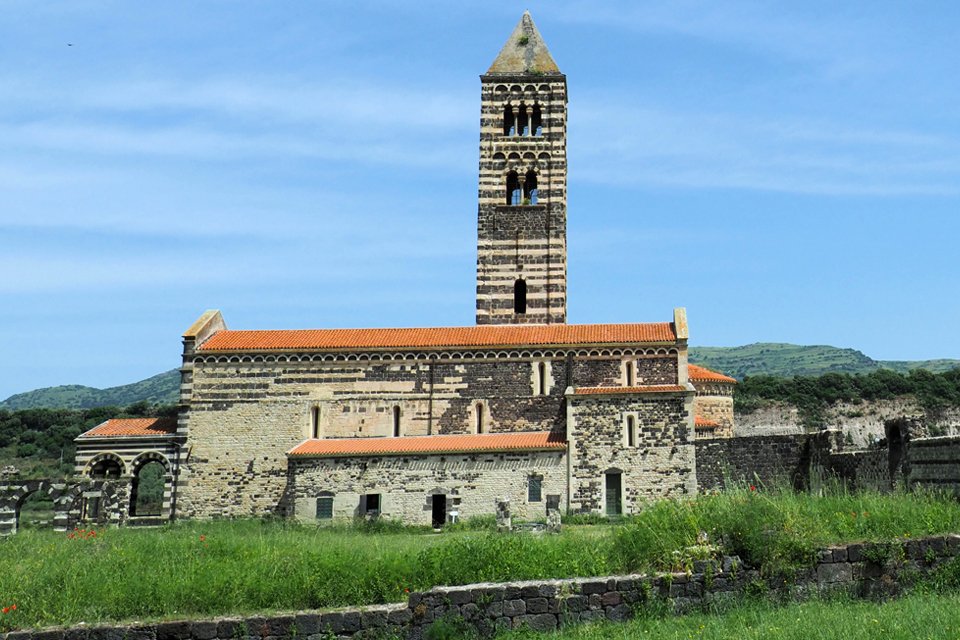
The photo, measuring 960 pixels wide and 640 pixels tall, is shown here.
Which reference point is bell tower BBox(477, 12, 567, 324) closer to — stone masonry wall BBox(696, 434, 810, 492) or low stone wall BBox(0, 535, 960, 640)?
stone masonry wall BBox(696, 434, 810, 492)

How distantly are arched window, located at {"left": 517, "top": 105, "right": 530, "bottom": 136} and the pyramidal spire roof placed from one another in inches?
77.2

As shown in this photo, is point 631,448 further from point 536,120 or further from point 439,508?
point 536,120

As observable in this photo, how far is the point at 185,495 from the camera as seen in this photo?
3406 cm

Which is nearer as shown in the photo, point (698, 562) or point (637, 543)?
point (698, 562)

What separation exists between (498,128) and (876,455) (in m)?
24.2

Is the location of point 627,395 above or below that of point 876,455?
above

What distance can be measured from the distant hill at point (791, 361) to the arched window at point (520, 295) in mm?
123196

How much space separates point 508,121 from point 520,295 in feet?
28.4

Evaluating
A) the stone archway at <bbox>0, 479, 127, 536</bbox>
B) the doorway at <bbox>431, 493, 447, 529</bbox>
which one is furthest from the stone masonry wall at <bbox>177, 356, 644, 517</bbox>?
the doorway at <bbox>431, 493, 447, 529</bbox>

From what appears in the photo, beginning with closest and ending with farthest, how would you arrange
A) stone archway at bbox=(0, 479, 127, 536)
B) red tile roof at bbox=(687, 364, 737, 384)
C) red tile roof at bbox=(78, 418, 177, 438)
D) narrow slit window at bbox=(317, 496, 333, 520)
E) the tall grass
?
the tall grass → stone archway at bbox=(0, 479, 127, 536) → narrow slit window at bbox=(317, 496, 333, 520) → red tile roof at bbox=(78, 418, 177, 438) → red tile roof at bbox=(687, 364, 737, 384)

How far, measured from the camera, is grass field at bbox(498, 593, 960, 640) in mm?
9711

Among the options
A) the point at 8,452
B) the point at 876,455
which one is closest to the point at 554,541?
the point at 876,455

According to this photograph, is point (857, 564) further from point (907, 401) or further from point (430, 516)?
point (907, 401)

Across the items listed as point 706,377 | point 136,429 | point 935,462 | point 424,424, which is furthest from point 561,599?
point 706,377
